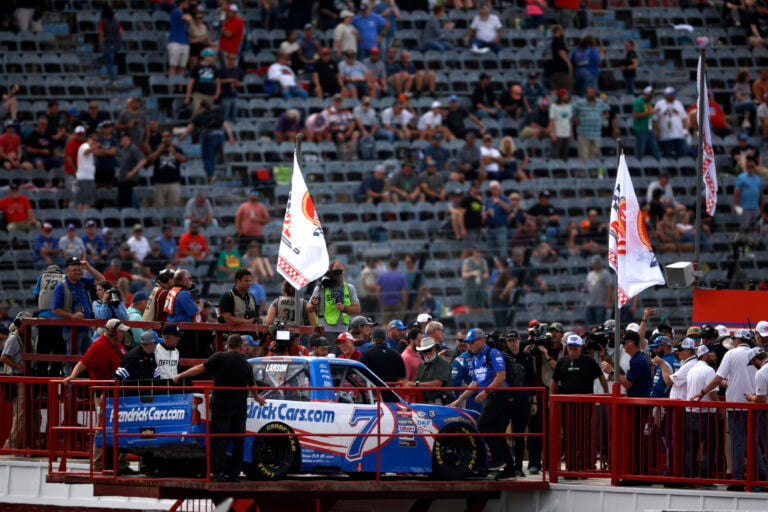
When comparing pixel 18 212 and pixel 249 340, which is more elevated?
pixel 18 212

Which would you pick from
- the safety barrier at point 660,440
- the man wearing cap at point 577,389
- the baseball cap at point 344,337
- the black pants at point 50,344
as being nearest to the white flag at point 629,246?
the man wearing cap at point 577,389

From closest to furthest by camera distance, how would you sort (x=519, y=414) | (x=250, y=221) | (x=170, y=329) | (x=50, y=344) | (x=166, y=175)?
(x=170, y=329)
(x=519, y=414)
(x=50, y=344)
(x=250, y=221)
(x=166, y=175)

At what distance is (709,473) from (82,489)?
7275 mm

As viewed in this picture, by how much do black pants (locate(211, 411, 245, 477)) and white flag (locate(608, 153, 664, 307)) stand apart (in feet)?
14.9

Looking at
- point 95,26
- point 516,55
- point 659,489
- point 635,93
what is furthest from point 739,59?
point 659,489

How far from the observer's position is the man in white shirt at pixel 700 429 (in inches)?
631

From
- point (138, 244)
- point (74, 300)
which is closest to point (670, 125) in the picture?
point (138, 244)

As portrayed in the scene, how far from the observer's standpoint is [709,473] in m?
16.0

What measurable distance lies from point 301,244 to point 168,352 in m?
2.49

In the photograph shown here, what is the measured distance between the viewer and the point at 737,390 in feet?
53.9

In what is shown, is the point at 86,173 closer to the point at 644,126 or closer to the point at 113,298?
the point at 113,298

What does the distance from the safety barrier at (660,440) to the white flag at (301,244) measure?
3418 mm

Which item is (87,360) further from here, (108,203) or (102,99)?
(102,99)

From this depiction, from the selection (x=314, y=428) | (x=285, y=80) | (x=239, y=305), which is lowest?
(x=314, y=428)
